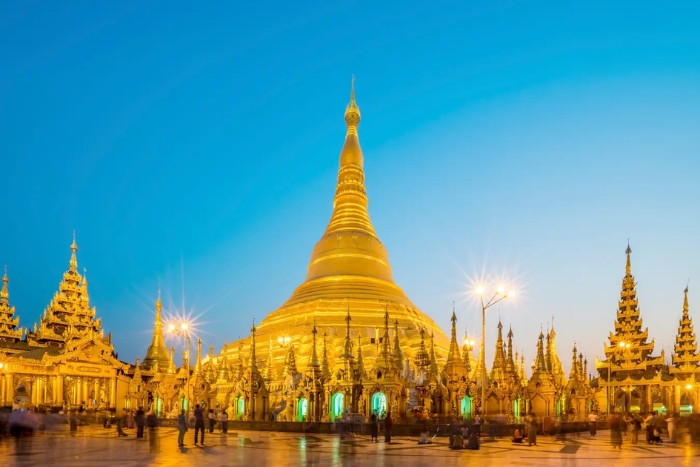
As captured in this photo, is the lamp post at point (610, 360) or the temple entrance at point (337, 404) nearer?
the temple entrance at point (337, 404)

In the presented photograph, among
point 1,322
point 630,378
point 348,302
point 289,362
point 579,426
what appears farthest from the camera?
point 630,378

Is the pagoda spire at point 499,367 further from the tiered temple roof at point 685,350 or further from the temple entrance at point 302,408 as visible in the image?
the tiered temple roof at point 685,350

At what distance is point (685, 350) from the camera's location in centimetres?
6944

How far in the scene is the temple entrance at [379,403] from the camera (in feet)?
132

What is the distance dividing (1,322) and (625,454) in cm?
5608

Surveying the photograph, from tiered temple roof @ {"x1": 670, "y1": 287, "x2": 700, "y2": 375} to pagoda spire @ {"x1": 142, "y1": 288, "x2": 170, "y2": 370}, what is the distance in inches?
2058

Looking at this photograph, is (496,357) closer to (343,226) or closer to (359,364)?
(359,364)

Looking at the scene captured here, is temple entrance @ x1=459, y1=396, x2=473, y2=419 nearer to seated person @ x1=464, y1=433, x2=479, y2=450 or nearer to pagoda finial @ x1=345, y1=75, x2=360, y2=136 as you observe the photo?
seated person @ x1=464, y1=433, x2=479, y2=450

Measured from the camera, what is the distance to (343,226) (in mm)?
78250

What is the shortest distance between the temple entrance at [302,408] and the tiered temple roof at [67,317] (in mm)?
27080

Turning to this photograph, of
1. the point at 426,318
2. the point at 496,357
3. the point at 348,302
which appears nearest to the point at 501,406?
the point at 496,357

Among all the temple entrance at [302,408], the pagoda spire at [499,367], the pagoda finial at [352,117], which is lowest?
the temple entrance at [302,408]

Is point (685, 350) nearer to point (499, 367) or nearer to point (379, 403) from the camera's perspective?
point (499, 367)

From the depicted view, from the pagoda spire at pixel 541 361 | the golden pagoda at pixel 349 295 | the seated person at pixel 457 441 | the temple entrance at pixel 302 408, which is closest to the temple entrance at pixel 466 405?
the pagoda spire at pixel 541 361
